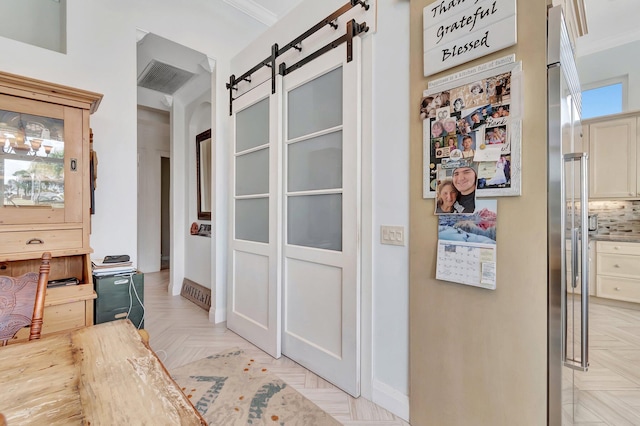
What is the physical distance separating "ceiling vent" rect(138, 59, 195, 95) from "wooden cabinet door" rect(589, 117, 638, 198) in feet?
18.2

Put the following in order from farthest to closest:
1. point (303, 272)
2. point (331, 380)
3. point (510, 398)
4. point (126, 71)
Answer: point (126, 71)
point (303, 272)
point (331, 380)
point (510, 398)

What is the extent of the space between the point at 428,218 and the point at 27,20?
3484mm

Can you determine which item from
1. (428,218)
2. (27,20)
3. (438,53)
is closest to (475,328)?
(428,218)

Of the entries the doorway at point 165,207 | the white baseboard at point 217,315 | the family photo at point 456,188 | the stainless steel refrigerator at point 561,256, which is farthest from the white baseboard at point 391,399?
the doorway at point 165,207

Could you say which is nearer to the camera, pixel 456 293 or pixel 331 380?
pixel 456 293

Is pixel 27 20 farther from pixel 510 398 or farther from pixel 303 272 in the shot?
pixel 510 398

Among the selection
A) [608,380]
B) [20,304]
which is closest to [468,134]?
[20,304]

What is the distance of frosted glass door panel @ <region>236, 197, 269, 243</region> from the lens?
2635 mm

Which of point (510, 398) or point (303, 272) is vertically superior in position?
point (303, 272)

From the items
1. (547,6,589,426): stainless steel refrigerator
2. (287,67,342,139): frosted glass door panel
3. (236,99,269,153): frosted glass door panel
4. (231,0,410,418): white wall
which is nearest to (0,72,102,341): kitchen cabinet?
(236,99,269,153): frosted glass door panel

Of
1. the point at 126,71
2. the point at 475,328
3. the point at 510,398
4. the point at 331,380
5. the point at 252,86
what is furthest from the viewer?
the point at 252,86

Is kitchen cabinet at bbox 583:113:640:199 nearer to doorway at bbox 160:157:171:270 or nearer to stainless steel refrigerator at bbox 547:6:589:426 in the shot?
stainless steel refrigerator at bbox 547:6:589:426

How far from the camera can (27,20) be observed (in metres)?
2.38

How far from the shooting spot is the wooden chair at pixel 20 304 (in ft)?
3.66
